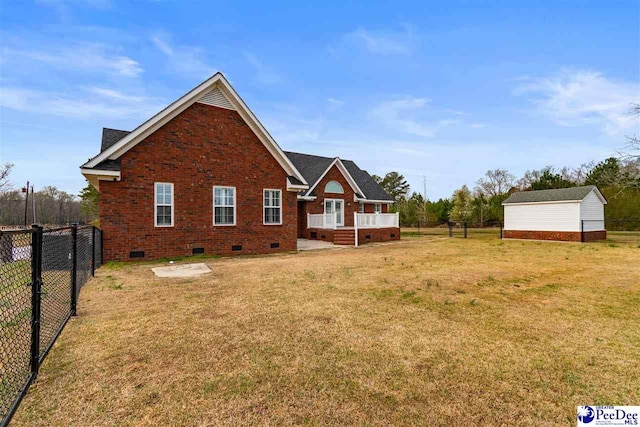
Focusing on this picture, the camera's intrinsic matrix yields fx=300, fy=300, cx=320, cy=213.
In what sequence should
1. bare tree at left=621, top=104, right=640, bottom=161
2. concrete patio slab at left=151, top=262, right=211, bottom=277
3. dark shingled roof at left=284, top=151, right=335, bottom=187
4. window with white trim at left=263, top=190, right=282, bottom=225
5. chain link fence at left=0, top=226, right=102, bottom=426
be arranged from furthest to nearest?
dark shingled roof at left=284, top=151, right=335, bottom=187
bare tree at left=621, top=104, right=640, bottom=161
window with white trim at left=263, top=190, right=282, bottom=225
concrete patio slab at left=151, top=262, right=211, bottom=277
chain link fence at left=0, top=226, right=102, bottom=426

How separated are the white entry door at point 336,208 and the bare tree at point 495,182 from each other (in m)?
36.9

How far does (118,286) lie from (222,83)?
8.92m

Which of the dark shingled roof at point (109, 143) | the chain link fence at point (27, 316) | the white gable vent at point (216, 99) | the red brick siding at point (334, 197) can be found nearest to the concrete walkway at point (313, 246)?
the red brick siding at point (334, 197)

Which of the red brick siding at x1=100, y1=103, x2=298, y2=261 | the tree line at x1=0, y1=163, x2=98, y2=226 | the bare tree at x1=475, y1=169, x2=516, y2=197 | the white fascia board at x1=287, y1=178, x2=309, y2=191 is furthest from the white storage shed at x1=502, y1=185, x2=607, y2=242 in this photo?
the tree line at x1=0, y1=163, x2=98, y2=226

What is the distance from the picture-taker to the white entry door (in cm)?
2152

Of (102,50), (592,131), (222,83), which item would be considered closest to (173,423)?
(222,83)

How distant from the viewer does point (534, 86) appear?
55.3ft

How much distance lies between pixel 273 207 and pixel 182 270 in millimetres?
5947

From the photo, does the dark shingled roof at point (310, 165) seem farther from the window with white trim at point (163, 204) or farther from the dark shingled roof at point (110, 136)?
the dark shingled roof at point (110, 136)

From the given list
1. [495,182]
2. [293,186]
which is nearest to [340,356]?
[293,186]

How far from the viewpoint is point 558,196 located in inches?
805

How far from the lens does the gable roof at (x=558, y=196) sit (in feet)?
64.4

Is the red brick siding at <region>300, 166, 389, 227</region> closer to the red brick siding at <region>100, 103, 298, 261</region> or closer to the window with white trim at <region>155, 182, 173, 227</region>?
the red brick siding at <region>100, 103, 298, 261</region>

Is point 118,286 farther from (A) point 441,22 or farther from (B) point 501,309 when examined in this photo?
(A) point 441,22
